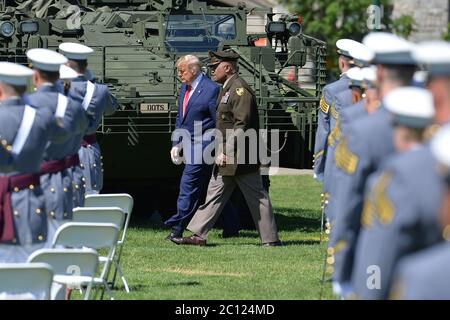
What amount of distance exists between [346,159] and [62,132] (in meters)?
2.66

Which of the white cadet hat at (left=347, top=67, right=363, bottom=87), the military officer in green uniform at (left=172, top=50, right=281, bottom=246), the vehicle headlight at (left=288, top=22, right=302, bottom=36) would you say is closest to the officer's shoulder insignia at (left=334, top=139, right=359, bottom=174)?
the white cadet hat at (left=347, top=67, right=363, bottom=87)

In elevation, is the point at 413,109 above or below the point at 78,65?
above

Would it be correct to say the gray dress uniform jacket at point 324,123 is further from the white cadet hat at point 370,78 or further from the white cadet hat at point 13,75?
the white cadet hat at point 13,75

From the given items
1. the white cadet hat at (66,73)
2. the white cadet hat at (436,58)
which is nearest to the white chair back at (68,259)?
the white cadet hat at (66,73)

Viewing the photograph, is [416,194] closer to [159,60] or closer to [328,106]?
[328,106]

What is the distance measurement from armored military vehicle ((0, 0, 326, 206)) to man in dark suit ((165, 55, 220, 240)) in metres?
1.07

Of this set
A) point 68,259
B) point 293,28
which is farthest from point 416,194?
point 293,28

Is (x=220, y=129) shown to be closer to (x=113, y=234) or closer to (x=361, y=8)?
(x=113, y=234)

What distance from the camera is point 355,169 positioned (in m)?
7.19

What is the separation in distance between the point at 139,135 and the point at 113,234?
6935mm

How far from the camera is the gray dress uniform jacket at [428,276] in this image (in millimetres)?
5062

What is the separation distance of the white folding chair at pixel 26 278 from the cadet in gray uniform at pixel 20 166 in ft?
3.46

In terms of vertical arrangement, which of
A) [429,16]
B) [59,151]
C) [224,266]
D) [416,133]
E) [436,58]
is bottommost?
[429,16]

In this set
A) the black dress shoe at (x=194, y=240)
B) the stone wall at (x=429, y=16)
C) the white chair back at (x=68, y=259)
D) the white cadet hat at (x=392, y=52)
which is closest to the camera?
the white cadet hat at (x=392, y=52)
